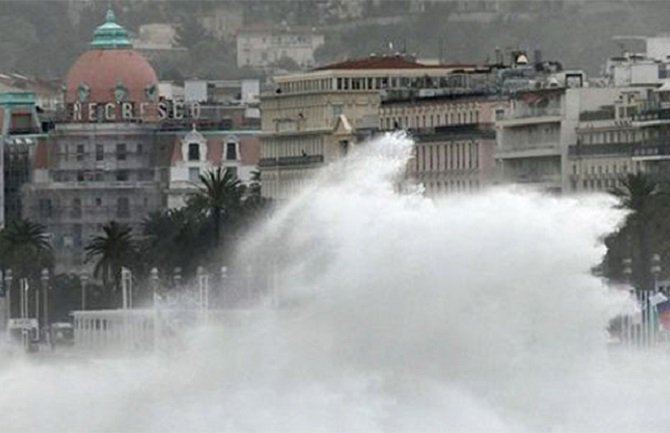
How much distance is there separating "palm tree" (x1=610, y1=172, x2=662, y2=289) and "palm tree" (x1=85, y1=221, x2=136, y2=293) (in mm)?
26739

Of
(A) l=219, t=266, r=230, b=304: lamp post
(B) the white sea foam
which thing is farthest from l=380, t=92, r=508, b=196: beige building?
(B) the white sea foam

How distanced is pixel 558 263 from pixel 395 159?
1244 cm

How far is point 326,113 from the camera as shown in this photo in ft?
630

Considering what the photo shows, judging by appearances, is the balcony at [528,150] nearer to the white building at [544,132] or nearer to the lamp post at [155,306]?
the white building at [544,132]

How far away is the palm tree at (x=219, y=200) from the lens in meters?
182

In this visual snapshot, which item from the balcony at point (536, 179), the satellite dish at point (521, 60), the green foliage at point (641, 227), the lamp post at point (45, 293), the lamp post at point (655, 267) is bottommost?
the lamp post at point (45, 293)

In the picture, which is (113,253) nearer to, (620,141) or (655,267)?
(620,141)

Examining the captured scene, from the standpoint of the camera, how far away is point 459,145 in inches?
6885

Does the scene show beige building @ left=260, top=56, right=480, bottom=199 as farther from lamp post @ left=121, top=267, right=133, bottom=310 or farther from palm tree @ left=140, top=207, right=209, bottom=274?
lamp post @ left=121, top=267, right=133, bottom=310

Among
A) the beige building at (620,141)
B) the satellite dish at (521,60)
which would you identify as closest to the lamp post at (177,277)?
the beige building at (620,141)

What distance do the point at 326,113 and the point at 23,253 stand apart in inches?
460

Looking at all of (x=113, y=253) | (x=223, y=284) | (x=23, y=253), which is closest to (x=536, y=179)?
(x=223, y=284)

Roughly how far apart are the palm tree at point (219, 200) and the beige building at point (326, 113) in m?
1.37

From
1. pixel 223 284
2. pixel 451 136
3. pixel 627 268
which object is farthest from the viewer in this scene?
pixel 451 136
